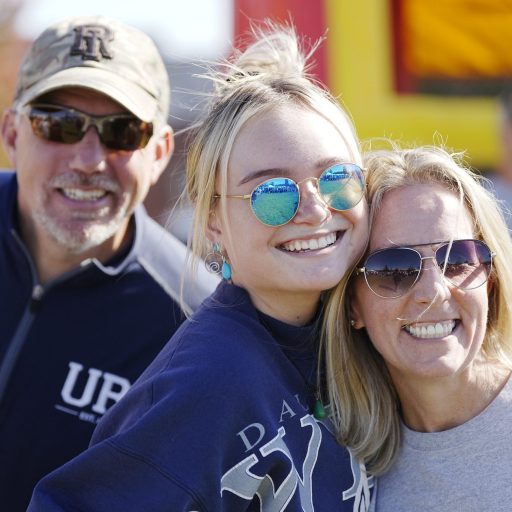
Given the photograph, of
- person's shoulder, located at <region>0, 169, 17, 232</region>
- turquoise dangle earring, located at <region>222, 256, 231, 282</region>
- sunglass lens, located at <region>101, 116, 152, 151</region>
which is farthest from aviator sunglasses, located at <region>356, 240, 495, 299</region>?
person's shoulder, located at <region>0, 169, 17, 232</region>

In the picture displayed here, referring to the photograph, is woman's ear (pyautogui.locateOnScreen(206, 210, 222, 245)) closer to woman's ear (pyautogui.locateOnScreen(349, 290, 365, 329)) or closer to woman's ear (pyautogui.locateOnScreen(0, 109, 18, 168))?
woman's ear (pyautogui.locateOnScreen(349, 290, 365, 329))

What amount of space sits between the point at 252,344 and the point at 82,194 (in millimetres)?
1098

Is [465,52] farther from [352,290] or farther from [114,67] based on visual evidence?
[352,290]

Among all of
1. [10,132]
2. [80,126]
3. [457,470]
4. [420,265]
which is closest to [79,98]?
[80,126]

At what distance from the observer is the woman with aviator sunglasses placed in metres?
2.37

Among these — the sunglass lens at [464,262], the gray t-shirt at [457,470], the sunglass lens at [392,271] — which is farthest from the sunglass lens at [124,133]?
the gray t-shirt at [457,470]

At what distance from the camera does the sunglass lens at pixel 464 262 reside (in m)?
2.36

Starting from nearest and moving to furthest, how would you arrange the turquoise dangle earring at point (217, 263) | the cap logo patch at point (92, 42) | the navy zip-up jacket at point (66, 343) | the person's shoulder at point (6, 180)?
the turquoise dangle earring at point (217, 263) → the navy zip-up jacket at point (66, 343) → the cap logo patch at point (92, 42) → the person's shoulder at point (6, 180)

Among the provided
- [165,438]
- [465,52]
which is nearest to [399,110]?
[465,52]

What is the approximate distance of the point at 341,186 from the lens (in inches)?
93.0

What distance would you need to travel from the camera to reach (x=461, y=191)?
246cm

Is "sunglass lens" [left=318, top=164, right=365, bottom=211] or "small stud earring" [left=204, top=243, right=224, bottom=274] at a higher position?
"sunglass lens" [left=318, top=164, right=365, bottom=211]

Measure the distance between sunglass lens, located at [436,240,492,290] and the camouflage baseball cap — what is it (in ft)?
4.12

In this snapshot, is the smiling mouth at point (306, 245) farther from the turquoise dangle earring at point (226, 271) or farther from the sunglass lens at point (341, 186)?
the turquoise dangle earring at point (226, 271)
